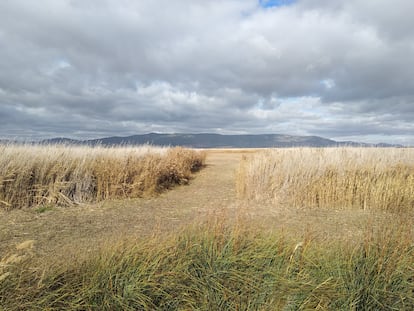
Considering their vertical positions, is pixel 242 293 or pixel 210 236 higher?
pixel 210 236

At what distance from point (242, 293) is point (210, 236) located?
2.15 ft

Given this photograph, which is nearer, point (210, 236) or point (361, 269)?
point (361, 269)

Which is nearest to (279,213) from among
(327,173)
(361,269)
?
(327,173)

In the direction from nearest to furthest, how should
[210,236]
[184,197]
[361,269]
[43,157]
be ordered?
[361,269] → [210,236] → [43,157] → [184,197]

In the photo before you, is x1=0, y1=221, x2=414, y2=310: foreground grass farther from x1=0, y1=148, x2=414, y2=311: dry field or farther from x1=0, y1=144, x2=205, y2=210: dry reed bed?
x1=0, y1=144, x2=205, y2=210: dry reed bed

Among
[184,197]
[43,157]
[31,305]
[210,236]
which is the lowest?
[184,197]

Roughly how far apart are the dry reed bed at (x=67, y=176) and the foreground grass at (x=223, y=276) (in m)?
3.84

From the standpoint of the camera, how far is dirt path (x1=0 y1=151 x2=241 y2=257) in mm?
3803

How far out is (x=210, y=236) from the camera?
2789 mm

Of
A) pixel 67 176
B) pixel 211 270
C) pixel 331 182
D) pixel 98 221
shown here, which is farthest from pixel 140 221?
pixel 331 182

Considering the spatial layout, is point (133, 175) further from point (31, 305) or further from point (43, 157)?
point (31, 305)

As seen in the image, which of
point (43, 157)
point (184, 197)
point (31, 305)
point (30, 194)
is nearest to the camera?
point (31, 305)

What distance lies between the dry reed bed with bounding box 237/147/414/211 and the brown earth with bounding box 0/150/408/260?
458mm

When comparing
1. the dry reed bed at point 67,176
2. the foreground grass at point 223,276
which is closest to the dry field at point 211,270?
the foreground grass at point 223,276
